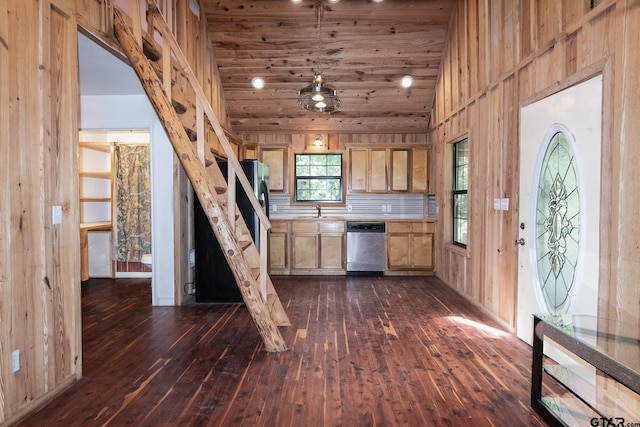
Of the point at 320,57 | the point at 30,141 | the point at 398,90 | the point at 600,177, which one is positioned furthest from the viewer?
the point at 398,90

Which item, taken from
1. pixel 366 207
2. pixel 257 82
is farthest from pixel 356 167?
pixel 257 82

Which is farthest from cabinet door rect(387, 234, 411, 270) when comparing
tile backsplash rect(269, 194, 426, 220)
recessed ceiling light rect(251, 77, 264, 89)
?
recessed ceiling light rect(251, 77, 264, 89)

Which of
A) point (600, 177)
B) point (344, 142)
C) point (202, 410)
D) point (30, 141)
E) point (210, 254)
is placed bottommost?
point (202, 410)

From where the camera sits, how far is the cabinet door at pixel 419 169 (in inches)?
250

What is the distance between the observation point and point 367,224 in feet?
20.0

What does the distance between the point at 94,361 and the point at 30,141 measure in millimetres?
1707

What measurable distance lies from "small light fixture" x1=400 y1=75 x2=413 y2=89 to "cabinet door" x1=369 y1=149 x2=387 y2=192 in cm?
109

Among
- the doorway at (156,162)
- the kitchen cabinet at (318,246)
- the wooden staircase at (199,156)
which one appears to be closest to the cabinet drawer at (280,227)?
the kitchen cabinet at (318,246)

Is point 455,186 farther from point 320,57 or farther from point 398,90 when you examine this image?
point 320,57

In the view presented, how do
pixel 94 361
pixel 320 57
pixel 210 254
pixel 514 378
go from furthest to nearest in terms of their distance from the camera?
pixel 320 57 → pixel 210 254 → pixel 94 361 → pixel 514 378

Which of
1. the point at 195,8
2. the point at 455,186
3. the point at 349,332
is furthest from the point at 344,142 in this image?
the point at 349,332

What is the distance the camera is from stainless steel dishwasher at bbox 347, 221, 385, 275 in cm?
607

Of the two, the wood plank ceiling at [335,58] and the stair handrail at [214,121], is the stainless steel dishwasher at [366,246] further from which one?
the stair handrail at [214,121]

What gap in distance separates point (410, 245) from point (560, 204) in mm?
3357
